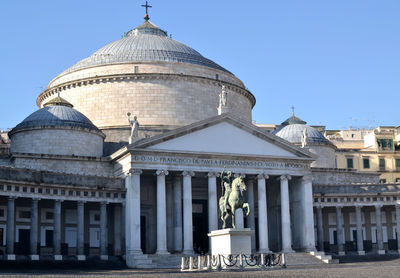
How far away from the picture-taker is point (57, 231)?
5012cm

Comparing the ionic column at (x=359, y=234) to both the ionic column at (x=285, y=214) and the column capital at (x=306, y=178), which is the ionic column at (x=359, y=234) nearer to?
the column capital at (x=306, y=178)

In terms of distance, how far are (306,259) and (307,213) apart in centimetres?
488

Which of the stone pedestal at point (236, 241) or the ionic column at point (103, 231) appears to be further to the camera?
the ionic column at point (103, 231)

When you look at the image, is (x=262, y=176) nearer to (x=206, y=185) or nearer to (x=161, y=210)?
(x=206, y=185)

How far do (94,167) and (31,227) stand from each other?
8.53 meters

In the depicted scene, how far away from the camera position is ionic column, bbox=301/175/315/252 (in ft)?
187

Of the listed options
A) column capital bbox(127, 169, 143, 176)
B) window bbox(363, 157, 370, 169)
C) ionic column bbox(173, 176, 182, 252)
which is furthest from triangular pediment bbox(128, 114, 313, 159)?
window bbox(363, 157, 370, 169)

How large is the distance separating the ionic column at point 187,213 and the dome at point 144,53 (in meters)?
15.5

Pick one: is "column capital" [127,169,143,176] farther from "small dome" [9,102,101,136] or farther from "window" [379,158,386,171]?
"window" [379,158,386,171]

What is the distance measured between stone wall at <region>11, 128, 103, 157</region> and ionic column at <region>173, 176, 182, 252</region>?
322 inches

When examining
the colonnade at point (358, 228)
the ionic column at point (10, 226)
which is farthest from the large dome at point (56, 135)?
the colonnade at point (358, 228)

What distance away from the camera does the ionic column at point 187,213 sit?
52281mm

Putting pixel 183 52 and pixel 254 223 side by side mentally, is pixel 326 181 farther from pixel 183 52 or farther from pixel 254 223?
pixel 183 52

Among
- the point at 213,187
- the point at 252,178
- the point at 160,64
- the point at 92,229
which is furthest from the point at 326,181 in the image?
the point at 92,229
